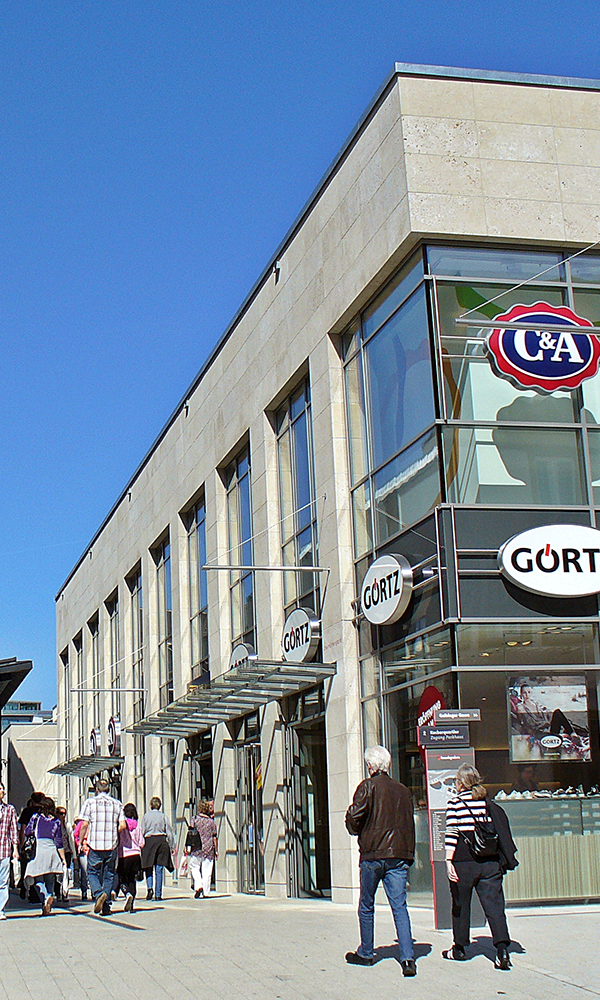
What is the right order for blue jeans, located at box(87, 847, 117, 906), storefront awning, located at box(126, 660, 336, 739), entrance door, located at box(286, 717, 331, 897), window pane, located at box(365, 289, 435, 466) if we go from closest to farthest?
1. window pane, located at box(365, 289, 435, 466)
2. blue jeans, located at box(87, 847, 117, 906)
3. storefront awning, located at box(126, 660, 336, 739)
4. entrance door, located at box(286, 717, 331, 897)

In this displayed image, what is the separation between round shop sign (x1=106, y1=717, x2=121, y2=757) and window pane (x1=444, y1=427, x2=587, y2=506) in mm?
23504

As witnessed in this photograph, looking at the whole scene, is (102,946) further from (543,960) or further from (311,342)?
(311,342)

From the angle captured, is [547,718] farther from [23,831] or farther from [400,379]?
[23,831]

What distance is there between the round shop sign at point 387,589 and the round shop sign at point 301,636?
1.91 meters

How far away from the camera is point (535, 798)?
14688mm

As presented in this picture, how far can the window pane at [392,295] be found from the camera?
649 inches

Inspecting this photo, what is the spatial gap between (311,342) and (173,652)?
12.5 m

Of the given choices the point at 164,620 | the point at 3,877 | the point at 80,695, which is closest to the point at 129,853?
the point at 3,877

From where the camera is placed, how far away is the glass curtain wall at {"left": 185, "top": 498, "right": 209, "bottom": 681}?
2827 cm

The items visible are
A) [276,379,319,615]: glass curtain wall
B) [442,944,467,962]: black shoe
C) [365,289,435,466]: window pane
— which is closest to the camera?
[442,944,467,962]: black shoe

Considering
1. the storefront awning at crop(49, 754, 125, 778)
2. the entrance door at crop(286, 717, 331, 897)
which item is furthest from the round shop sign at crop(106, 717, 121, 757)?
the entrance door at crop(286, 717, 331, 897)

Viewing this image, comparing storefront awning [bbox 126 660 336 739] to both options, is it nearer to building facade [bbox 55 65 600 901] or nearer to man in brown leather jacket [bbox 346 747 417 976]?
building facade [bbox 55 65 600 901]

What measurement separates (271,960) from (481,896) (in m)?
2.20

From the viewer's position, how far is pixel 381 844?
10.0m
